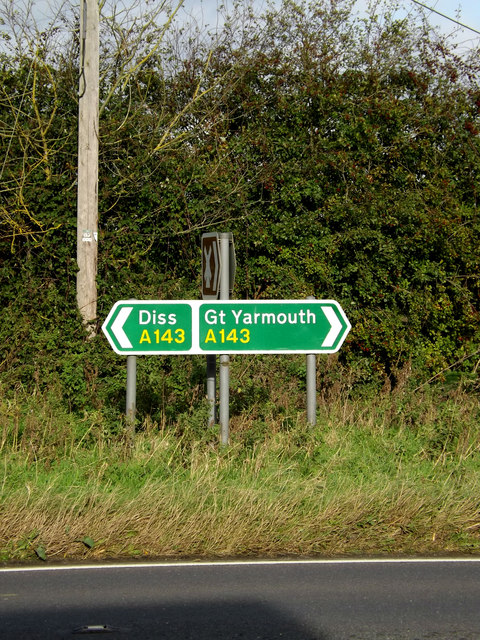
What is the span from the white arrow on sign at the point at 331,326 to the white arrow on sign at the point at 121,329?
193cm

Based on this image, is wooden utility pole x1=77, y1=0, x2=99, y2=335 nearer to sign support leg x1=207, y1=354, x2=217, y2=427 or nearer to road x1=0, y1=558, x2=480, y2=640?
sign support leg x1=207, y1=354, x2=217, y2=427

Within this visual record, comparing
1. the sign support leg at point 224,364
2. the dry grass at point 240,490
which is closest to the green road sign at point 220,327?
the sign support leg at point 224,364

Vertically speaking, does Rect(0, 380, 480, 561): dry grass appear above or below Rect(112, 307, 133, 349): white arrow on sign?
below

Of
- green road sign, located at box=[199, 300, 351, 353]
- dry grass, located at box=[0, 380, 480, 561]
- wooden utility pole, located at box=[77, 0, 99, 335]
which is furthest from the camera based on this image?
wooden utility pole, located at box=[77, 0, 99, 335]

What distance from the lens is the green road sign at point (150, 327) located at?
26.5ft

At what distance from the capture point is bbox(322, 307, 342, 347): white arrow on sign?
27.2ft

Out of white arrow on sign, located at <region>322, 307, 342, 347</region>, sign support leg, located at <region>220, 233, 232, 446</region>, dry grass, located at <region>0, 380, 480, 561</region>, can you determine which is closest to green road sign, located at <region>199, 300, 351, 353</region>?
white arrow on sign, located at <region>322, 307, 342, 347</region>

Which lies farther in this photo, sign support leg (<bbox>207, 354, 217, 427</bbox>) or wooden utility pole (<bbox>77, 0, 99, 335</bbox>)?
wooden utility pole (<bbox>77, 0, 99, 335</bbox>)

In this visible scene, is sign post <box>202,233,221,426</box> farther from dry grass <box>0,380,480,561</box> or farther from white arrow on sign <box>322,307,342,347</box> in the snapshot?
white arrow on sign <box>322,307,342,347</box>

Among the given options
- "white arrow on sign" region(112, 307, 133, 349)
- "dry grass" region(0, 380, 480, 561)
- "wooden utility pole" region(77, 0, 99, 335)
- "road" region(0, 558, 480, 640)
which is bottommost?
"road" region(0, 558, 480, 640)

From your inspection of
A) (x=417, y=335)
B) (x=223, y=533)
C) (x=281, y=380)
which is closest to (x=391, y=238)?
(x=417, y=335)

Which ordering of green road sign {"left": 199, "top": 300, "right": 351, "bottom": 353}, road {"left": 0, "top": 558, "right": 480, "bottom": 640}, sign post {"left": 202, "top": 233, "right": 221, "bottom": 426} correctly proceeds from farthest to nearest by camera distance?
sign post {"left": 202, "top": 233, "right": 221, "bottom": 426} < green road sign {"left": 199, "top": 300, "right": 351, "bottom": 353} < road {"left": 0, "top": 558, "right": 480, "bottom": 640}

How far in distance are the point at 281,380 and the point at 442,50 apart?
24.8 ft

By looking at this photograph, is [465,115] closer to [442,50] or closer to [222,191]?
[442,50]
